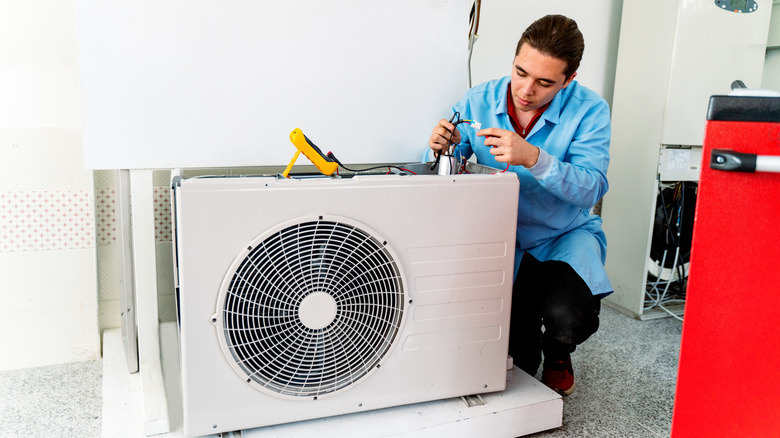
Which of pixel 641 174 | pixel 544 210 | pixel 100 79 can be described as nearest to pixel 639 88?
pixel 641 174

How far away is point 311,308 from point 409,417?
33 centimetres

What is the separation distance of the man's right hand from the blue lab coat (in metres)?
0.13

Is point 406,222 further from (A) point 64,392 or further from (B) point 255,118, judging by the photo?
(A) point 64,392

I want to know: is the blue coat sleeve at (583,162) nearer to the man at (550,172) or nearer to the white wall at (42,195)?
the man at (550,172)

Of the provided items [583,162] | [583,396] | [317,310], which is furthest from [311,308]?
[583,396]

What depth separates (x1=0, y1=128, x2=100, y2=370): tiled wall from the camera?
5.02 feet

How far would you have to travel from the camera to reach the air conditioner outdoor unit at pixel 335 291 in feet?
3.17

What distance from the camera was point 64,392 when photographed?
4.76 feet

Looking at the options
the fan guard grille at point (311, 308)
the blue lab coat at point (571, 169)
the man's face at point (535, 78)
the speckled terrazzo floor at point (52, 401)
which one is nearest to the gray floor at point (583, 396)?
the speckled terrazzo floor at point (52, 401)

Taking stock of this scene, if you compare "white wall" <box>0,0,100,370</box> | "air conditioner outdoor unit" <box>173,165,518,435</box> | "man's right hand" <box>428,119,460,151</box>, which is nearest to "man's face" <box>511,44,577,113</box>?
"man's right hand" <box>428,119,460,151</box>

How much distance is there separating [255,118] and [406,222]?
439mm

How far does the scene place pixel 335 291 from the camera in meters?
1.04

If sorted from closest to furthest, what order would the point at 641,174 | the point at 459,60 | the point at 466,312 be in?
1. the point at 466,312
2. the point at 459,60
3. the point at 641,174

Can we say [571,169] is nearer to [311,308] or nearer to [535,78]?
[535,78]
